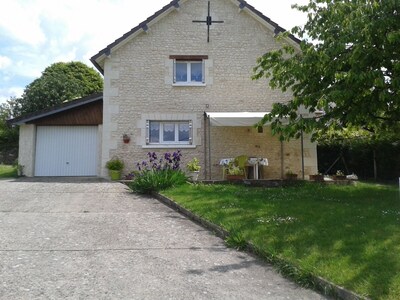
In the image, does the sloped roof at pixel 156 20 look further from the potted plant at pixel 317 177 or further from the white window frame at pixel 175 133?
the potted plant at pixel 317 177

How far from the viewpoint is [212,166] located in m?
17.1

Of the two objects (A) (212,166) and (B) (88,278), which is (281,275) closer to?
(B) (88,278)

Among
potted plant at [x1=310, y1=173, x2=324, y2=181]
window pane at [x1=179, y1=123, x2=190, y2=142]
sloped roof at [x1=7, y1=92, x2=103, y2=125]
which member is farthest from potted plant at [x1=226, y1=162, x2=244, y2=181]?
sloped roof at [x1=7, y1=92, x2=103, y2=125]

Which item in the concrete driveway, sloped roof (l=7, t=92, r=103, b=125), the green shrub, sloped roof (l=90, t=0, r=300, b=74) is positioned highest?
sloped roof (l=90, t=0, r=300, b=74)

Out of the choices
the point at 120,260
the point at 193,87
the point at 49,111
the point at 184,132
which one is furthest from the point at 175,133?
the point at 120,260

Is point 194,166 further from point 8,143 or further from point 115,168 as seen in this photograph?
point 8,143

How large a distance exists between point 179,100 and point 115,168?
399cm

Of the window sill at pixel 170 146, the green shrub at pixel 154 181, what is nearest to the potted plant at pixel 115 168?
the window sill at pixel 170 146

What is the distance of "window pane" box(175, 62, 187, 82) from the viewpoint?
17562 millimetres

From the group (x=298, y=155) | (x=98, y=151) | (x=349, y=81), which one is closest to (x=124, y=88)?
(x=98, y=151)

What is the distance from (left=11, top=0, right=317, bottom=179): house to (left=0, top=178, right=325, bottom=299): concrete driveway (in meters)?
7.28

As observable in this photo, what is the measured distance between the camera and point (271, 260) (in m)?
5.60

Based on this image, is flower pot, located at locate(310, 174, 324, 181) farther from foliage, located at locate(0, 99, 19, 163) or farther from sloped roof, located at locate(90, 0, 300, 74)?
foliage, located at locate(0, 99, 19, 163)

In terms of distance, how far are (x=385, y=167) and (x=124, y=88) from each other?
12106mm
